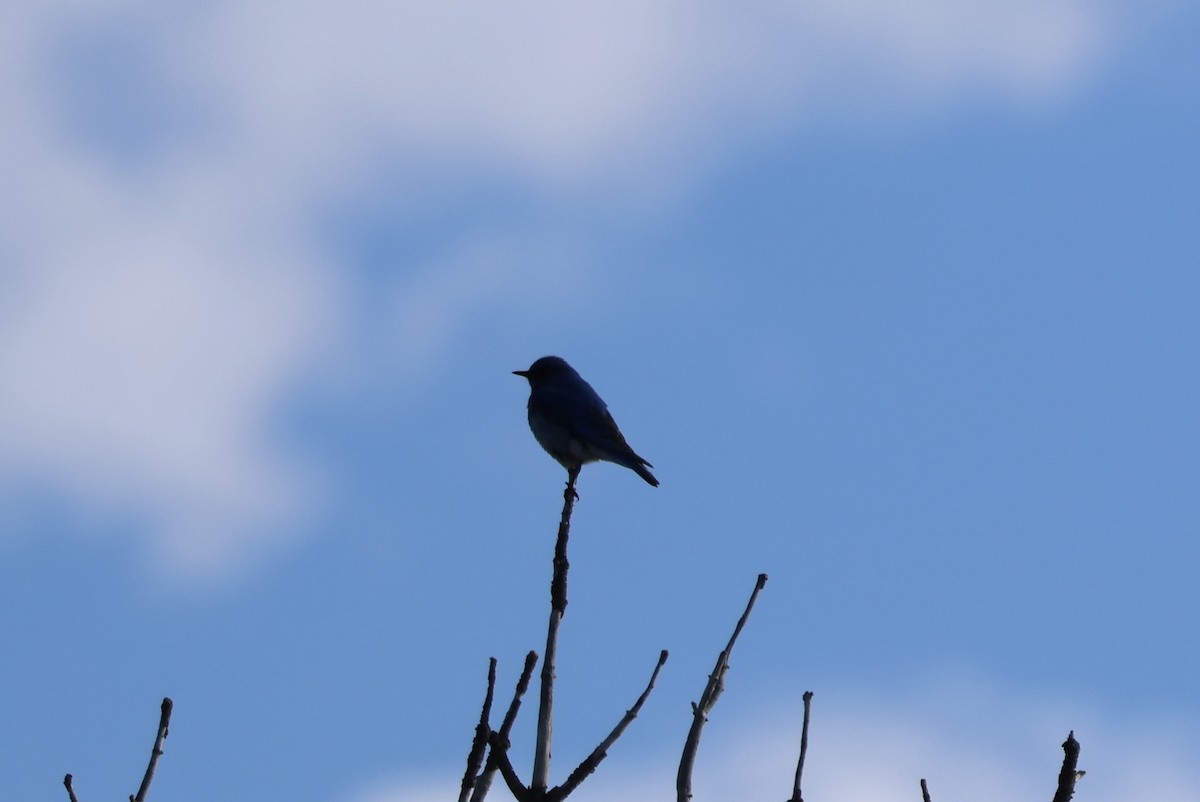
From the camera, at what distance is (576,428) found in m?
13.6

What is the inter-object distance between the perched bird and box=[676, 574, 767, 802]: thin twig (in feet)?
24.9

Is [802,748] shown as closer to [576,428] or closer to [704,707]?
[704,707]

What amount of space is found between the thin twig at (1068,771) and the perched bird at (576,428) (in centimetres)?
924

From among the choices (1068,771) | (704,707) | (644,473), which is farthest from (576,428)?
(1068,771)

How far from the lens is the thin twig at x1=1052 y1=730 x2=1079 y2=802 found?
12.4ft

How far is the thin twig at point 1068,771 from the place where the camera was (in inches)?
148

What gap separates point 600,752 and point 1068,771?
5.57 ft

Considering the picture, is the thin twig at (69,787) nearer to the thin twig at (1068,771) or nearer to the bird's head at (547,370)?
the thin twig at (1068,771)

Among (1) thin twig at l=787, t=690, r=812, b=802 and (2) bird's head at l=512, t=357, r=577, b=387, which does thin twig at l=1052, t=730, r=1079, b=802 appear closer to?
(1) thin twig at l=787, t=690, r=812, b=802

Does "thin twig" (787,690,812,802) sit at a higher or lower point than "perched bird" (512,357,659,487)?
lower

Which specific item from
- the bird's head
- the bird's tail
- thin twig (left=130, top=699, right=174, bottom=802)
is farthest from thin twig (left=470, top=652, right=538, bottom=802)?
the bird's head

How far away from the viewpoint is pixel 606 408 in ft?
46.4

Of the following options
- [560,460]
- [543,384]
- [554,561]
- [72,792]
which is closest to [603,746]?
[554,561]

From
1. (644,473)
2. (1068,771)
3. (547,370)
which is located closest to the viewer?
(1068,771)
